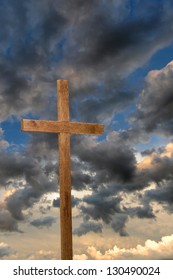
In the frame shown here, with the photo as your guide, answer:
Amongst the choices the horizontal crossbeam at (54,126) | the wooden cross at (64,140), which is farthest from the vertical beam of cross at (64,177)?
the horizontal crossbeam at (54,126)

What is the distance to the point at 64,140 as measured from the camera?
40.9ft

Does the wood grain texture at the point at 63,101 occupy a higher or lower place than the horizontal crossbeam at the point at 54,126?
higher

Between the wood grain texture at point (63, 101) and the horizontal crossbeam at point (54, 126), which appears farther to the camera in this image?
the wood grain texture at point (63, 101)

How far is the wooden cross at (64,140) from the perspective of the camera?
11.8 metres

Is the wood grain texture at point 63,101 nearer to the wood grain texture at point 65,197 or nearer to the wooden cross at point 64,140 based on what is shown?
the wooden cross at point 64,140

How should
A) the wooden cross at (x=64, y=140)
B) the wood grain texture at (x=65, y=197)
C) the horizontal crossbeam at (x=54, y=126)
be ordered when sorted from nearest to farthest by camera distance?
the wood grain texture at (x=65, y=197)
the wooden cross at (x=64, y=140)
the horizontal crossbeam at (x=54, y=126)

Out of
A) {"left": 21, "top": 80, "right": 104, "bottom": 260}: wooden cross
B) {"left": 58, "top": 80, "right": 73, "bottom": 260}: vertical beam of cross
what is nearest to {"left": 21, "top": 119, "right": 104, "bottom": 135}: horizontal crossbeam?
{"left": 21, "top": 80, "right": 104, "bottom": 260}: wooden cross

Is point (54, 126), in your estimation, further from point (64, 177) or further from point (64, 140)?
point (64, 177)

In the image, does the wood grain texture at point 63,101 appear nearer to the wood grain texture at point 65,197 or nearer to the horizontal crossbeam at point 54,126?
the horizontal crossbeam at point 54,126

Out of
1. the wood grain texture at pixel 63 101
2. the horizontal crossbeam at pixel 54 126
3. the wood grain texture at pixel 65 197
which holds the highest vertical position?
the wood grain texture at pixel 63 101

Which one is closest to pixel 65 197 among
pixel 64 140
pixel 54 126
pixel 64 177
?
pixel 64 177

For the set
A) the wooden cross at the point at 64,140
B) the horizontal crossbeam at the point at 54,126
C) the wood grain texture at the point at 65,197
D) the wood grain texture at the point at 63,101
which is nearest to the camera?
the wood grain texture at the point at 65,197
